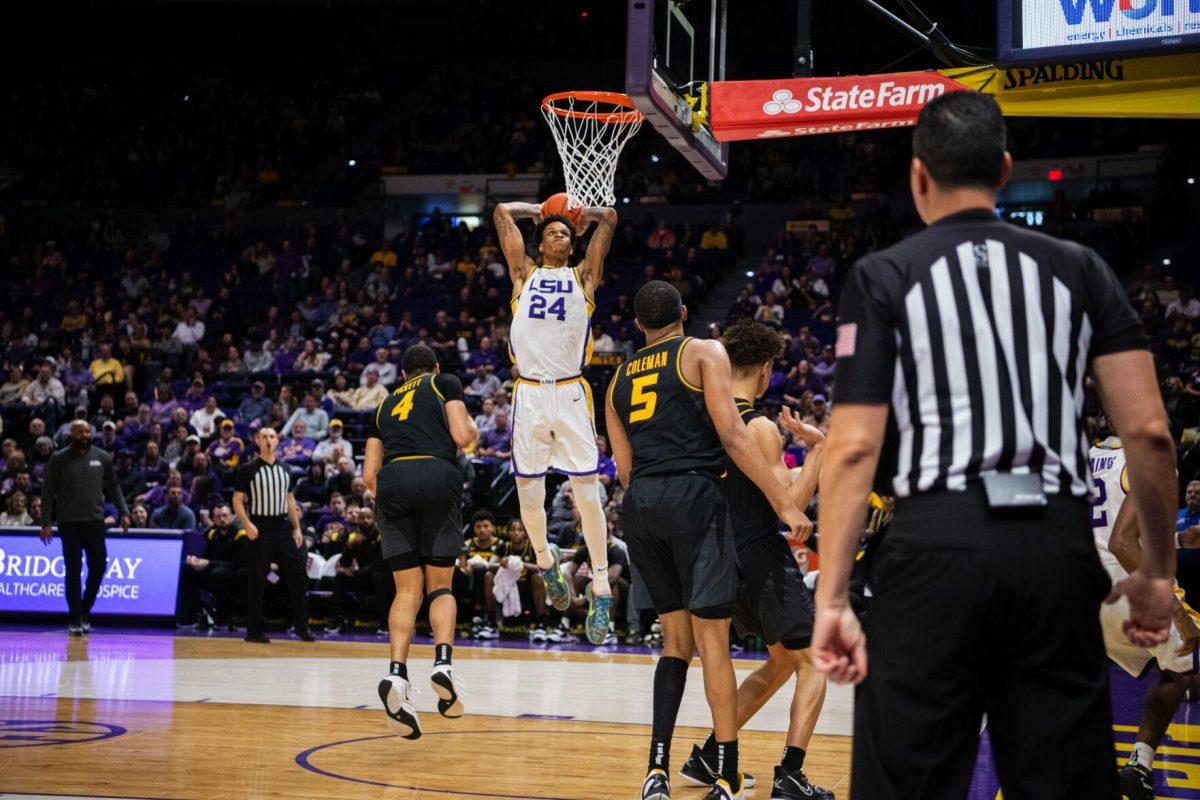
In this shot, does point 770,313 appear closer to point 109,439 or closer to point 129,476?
point 129,476

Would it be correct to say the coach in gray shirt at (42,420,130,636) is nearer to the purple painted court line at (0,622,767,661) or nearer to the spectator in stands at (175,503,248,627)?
→ the purple painted court line at (0,622,767,661)

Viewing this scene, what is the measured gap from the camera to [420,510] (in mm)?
7242

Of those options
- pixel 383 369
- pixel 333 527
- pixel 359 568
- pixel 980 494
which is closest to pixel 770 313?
pixel 383 369

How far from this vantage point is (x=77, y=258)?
27.5 m

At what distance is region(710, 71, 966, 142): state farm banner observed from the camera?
956 centimetres

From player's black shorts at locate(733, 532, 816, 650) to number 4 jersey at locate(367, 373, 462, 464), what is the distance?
7.70 feet

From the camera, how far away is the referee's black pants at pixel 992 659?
8.41ft

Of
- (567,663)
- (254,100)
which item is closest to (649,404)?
(567,663)

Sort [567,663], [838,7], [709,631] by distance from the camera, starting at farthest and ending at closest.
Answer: [838,7] → [567,663] → [709,631]

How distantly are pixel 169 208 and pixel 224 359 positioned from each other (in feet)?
30.5

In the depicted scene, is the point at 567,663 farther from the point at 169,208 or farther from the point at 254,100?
the point at 254,100

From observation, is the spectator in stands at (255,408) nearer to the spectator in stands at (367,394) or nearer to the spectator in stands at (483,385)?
the spectator in stands at (367,394)

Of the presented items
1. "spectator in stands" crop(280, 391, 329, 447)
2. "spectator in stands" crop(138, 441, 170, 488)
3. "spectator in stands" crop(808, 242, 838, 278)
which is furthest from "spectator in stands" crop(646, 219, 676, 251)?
"spectator in stands" crop(138, 441, 170, 488)

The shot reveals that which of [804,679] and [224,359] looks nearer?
[804,679]
